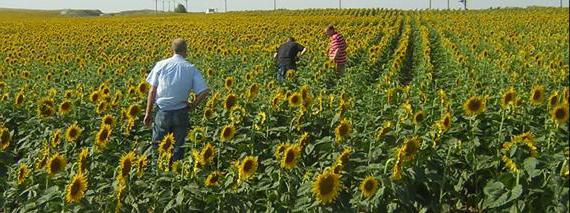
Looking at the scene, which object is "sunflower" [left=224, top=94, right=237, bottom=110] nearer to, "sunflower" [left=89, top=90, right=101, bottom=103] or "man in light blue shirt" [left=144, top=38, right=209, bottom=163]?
"man in light blue shirt" [left=144, top=38, right=209, bottom=163]

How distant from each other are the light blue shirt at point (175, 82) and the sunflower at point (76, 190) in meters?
1.96

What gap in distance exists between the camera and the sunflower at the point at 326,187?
3.35m

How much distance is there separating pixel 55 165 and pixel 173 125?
168 centimetres

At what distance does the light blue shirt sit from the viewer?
5465 mm

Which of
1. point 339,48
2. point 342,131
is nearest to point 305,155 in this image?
point 342,131

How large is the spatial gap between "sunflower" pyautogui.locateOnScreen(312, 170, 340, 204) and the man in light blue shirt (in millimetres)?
2314

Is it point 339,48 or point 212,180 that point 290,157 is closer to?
point 212,180

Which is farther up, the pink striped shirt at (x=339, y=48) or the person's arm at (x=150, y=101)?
the pink striped shirt at (x=339, y=48)

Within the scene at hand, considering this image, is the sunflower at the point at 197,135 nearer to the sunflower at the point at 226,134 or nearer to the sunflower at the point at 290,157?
the sunflower at the point at 226,134

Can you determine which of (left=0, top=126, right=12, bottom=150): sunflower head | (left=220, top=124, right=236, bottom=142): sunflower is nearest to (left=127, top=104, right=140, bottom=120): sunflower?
(left=0, top=126, right=12, bottom=150): sunflower head

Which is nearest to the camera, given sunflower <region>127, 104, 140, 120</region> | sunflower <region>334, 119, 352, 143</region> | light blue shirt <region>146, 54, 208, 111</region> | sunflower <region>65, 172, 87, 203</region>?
sunflower <region>65, 172, 87, 203</region>

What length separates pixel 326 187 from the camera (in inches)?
132

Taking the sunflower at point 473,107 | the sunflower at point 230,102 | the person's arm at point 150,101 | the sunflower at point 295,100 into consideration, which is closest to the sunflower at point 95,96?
the person's arm at point 150,101

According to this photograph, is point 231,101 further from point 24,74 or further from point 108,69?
point 108,69
